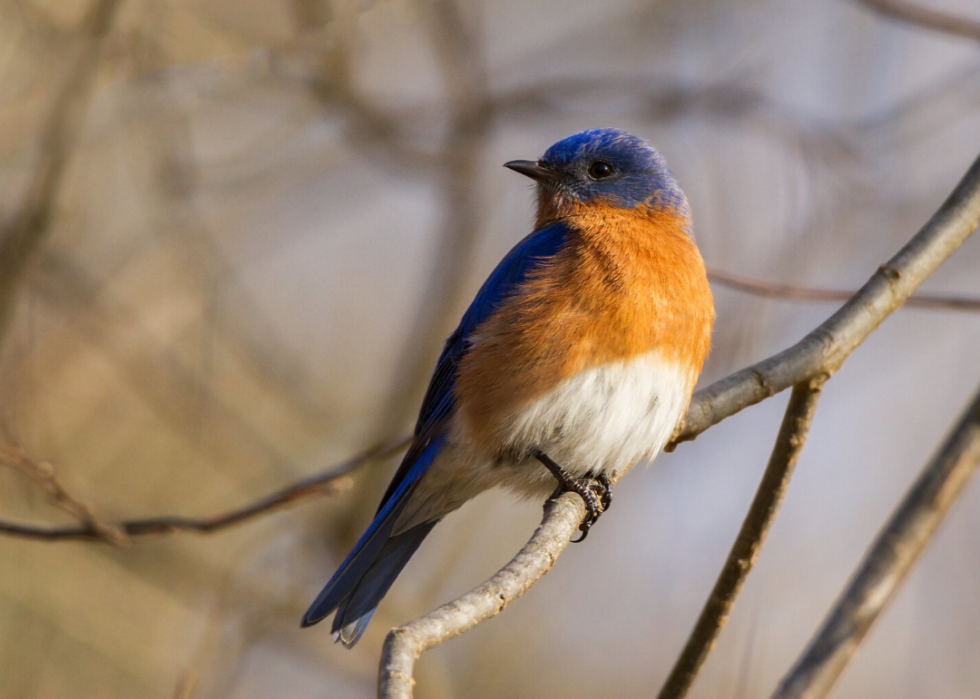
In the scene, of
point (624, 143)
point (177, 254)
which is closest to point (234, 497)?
point (177, 254)

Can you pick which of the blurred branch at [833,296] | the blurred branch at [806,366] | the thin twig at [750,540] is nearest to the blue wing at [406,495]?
the blurred branch at [833,296]

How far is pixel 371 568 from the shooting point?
3.92 m

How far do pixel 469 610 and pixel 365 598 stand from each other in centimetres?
210

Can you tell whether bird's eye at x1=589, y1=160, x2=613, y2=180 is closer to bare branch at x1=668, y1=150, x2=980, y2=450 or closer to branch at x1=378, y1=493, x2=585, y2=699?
bare branch at x1=668, y1=150, x2=980, y2=450

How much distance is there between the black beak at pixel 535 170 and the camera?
4301 millimetres

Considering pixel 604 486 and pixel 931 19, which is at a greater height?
pixel 931 19

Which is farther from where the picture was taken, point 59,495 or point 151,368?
point 151,368

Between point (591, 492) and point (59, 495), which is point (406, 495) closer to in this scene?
point (591, 492)

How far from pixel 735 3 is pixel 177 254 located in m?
4.59

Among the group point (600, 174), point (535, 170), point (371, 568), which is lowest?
point (371, 568)

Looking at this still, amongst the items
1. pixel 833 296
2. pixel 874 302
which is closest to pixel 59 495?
pixel 874 302

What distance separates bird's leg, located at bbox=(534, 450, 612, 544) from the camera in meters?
3.39

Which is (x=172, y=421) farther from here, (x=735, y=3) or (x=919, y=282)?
(x=735, y=3)

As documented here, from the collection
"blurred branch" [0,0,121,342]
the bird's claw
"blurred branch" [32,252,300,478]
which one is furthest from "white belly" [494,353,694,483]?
A: "blurred branch" [32,252,300,478]
